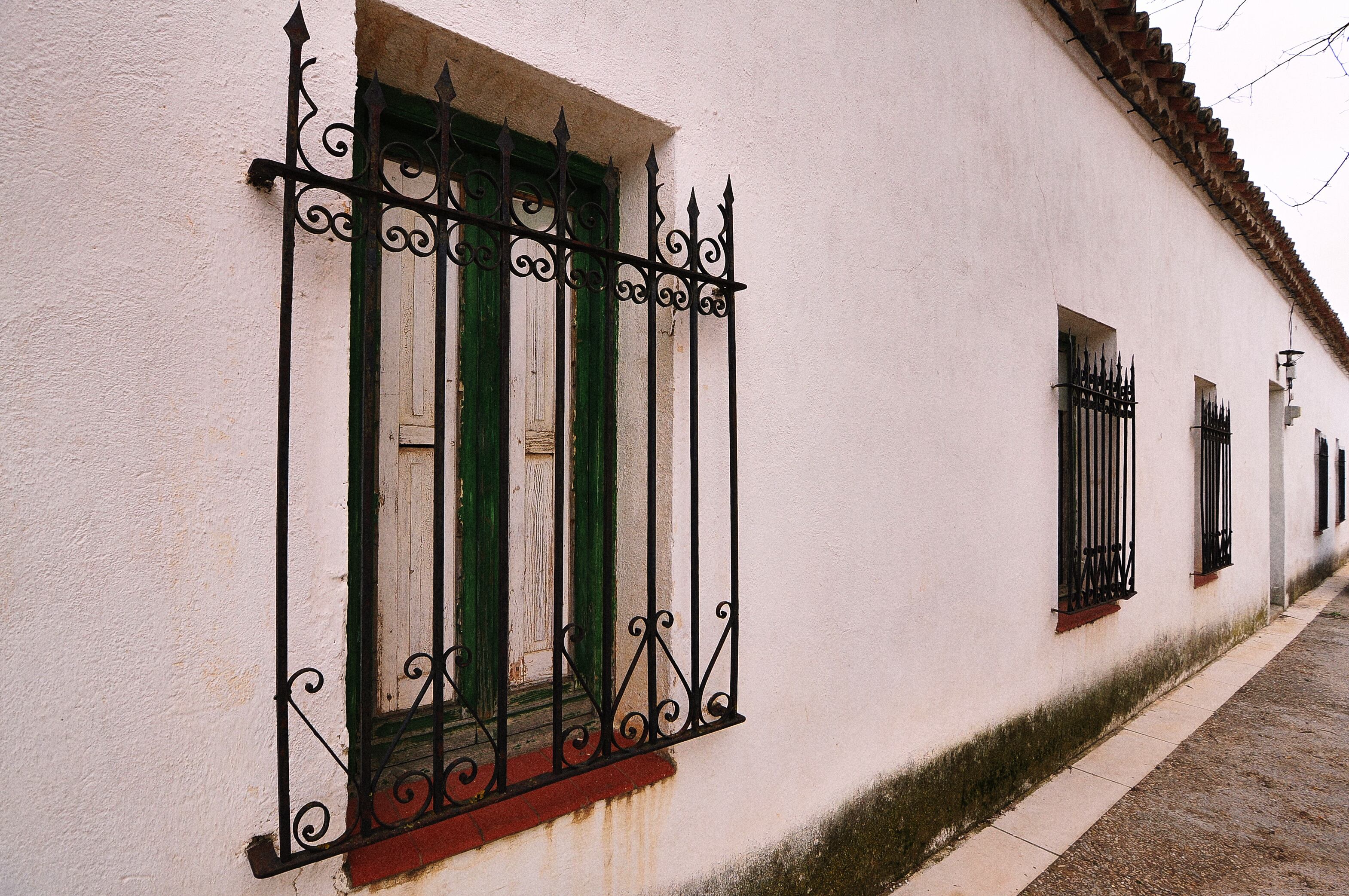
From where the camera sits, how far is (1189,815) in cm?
322

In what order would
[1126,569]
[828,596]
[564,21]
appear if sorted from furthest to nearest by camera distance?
1. [1126,569]
2. [828,596]
3. [564,21]

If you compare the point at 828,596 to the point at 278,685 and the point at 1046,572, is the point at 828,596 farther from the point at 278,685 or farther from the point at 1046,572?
the point at 1046,572

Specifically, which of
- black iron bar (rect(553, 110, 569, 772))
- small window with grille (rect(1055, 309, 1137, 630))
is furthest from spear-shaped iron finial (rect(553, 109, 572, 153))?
small window with grille (rect(1055, 309, 1137, 630))

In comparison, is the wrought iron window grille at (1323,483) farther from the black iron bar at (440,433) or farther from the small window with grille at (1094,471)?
the black iron bar at (440,433)

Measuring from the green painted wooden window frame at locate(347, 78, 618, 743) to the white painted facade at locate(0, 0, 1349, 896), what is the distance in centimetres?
12

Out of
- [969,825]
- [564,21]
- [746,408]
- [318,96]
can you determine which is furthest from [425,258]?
[969,825]

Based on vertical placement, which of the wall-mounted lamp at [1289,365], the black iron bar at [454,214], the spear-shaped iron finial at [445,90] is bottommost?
the black iron bar at [454,214]

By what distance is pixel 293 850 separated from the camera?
4.28 feet

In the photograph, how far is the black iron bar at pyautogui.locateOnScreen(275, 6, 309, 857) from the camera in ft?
3.96

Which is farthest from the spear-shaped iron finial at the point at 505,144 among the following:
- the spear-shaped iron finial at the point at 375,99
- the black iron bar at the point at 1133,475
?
the black iron bar at the point at 1133,475

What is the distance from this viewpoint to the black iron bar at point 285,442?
1206 mm

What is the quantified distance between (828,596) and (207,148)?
217 cm

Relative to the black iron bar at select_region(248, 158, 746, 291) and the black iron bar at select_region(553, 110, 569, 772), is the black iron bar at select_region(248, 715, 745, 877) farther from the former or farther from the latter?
the black iron bar at select_region(248, 158, 746, 291)

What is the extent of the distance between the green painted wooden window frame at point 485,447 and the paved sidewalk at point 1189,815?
1.95 metres
